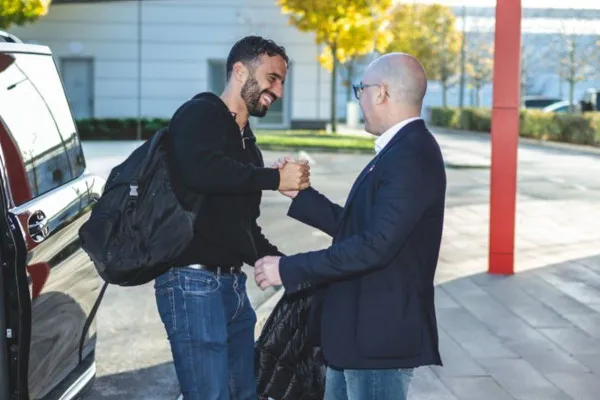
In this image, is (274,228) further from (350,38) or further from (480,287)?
(350,38)

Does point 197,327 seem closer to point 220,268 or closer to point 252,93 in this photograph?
point 220,268

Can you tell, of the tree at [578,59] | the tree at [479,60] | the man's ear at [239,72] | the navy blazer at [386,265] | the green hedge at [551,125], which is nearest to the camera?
the navy blazer at [386,265]

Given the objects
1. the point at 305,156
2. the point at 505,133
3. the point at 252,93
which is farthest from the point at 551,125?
the point at 252,93

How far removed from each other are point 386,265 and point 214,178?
0.72 m

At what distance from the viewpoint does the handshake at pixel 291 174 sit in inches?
155

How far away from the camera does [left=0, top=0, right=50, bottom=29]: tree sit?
27.1 metres

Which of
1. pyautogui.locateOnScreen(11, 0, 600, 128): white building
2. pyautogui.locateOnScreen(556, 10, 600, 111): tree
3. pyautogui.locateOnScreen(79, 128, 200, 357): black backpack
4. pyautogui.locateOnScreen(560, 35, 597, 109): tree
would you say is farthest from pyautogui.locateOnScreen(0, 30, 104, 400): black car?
pyautogui.locateOnScreen(556, 10, 600, 111): tree

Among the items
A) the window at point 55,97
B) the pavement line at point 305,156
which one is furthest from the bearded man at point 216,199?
the pavement line at point 305,156

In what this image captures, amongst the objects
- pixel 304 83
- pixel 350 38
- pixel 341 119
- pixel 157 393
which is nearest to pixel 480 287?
pixel 157 393

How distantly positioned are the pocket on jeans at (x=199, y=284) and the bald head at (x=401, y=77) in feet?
3.17

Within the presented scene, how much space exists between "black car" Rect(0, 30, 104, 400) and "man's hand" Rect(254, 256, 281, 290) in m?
0.85

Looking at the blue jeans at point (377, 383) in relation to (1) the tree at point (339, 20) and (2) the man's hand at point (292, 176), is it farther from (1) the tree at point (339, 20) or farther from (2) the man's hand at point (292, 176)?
(1) the tree at point (339, 20)

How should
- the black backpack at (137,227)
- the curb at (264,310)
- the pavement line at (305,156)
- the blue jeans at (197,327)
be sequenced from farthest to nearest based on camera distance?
the pavement line at (305,156) < the curb at (264,310) < the blue jeans at (197,327) < the black backpack at (137,227)

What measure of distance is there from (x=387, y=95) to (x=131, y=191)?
3.10 feet
